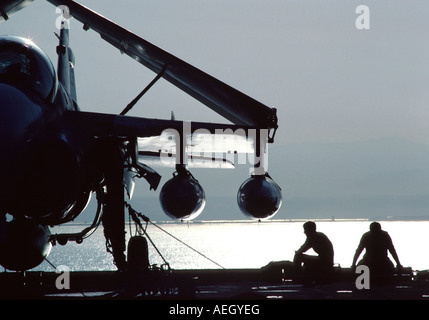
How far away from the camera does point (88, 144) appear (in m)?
11.5

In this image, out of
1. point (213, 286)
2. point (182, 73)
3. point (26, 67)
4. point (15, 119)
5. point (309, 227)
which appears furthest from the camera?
point (213, 286)

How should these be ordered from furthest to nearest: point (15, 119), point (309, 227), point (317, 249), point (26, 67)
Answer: point (309, 227) < point (317, 249) < point (26, 67) < point (15, 119)

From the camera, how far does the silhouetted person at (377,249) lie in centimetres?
1072

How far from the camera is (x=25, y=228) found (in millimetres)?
11594

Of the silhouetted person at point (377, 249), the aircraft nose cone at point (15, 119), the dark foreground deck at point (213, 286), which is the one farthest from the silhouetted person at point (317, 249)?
the aircraft nose cone at point (15, 119)

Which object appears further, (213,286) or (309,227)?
(213,286)

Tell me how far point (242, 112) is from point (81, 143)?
11.0 ft

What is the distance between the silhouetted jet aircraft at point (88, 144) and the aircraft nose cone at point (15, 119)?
0.01m

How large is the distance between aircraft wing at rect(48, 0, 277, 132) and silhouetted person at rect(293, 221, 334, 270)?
2.20m

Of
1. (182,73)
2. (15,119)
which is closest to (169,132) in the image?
(182,73)

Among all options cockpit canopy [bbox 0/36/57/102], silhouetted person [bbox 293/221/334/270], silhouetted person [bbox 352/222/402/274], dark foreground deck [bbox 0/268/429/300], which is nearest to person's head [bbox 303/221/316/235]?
silhouetted person [bbox 293/221/334/270]

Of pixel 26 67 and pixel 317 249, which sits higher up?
pixel 26 67

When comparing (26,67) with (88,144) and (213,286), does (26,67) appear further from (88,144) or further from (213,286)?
(213,286)

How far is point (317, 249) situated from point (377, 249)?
1326 mm
